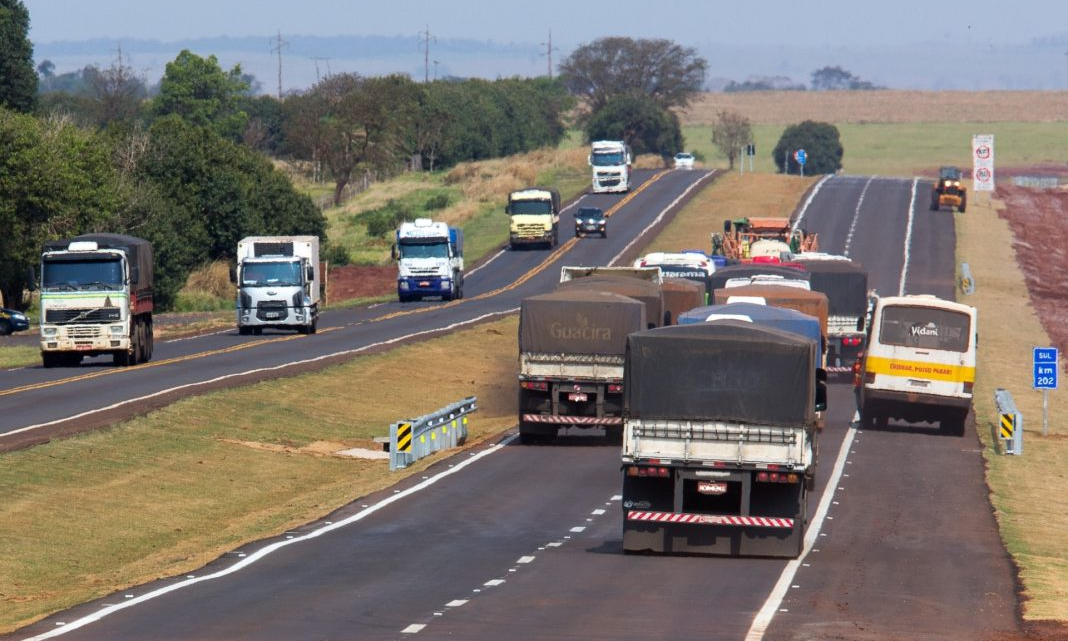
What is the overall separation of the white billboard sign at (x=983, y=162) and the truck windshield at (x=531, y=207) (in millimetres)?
28068

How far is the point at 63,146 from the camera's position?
245 ft

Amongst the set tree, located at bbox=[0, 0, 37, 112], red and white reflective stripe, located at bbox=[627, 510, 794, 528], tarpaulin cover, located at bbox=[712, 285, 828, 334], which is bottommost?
red and white reflective stripe, located at bbox=[627, 510, 794, 528]

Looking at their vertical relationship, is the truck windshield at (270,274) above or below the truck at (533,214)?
below

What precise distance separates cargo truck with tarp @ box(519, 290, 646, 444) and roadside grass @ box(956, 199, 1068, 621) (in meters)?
8.53

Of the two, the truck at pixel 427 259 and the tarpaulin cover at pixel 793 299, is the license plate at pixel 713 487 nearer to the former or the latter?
the tarpaulin cover at pixel 793 299

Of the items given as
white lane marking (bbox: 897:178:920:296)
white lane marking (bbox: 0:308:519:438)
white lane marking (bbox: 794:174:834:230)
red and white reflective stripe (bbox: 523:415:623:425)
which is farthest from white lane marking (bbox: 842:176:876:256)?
red and white reflective stripe (bbox: 523:415:623:425)

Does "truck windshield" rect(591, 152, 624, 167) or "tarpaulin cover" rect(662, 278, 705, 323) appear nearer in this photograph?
"tarpaulin cover" rect(662, 278, 705, 323)

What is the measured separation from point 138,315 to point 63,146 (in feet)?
97.4

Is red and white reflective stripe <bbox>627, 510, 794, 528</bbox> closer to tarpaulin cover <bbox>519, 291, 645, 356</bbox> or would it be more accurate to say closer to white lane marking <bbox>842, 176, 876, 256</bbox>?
tarpaulin cover <bbox>519, 291, 645, 356</bbox>

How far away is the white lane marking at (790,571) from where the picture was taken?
693 inches

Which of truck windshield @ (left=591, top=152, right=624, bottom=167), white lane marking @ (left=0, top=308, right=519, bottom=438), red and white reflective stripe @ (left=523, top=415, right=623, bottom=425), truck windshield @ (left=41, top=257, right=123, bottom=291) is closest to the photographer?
white lane marking @ (left=0, top=308, right=519, bottom=438)

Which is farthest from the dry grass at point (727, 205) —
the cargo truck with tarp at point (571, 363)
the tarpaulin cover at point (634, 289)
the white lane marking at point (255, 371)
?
the cargo truck with tarp at point (571, 363)

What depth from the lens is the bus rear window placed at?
40312 millimetres

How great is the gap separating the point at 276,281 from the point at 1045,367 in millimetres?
28397
